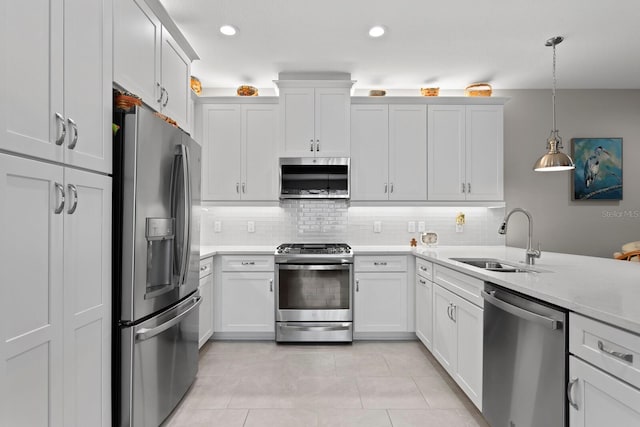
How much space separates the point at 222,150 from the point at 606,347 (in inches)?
138

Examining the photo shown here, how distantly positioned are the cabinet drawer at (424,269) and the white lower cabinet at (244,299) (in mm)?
1451

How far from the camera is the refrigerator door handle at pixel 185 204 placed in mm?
2056

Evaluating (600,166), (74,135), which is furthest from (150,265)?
(600,166)

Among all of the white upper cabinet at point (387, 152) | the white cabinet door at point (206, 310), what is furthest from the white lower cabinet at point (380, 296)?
the white cabinet door at point (206, 310)

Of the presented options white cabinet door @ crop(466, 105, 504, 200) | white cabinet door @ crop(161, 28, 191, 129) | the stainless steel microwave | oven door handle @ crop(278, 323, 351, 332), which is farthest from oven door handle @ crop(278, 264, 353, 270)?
white cabinet door @ crop(466, 105, 504, 200)

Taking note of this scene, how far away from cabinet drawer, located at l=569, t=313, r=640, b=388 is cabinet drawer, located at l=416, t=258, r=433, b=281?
1726 millimetres

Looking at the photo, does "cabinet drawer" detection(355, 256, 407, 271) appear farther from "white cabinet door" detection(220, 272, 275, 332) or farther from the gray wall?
the gray wall

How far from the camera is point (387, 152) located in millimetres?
3793

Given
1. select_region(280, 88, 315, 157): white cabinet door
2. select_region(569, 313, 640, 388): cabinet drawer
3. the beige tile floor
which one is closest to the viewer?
select_region(569, 313, 640, 388): cabinet drawer

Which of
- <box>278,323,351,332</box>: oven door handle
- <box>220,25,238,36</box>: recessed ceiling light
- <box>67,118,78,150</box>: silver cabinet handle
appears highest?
<box>220,25,238,36</box>: recessed ceiling light

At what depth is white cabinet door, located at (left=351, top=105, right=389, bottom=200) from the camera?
12.4ft

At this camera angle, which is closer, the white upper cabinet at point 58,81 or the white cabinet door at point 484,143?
the white upper cabinet at point 58,81

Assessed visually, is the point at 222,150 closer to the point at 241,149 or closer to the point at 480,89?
the point at 241,149

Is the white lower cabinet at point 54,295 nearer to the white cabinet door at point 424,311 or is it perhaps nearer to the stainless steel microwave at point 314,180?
the stainless steel microwave at point 314,180
